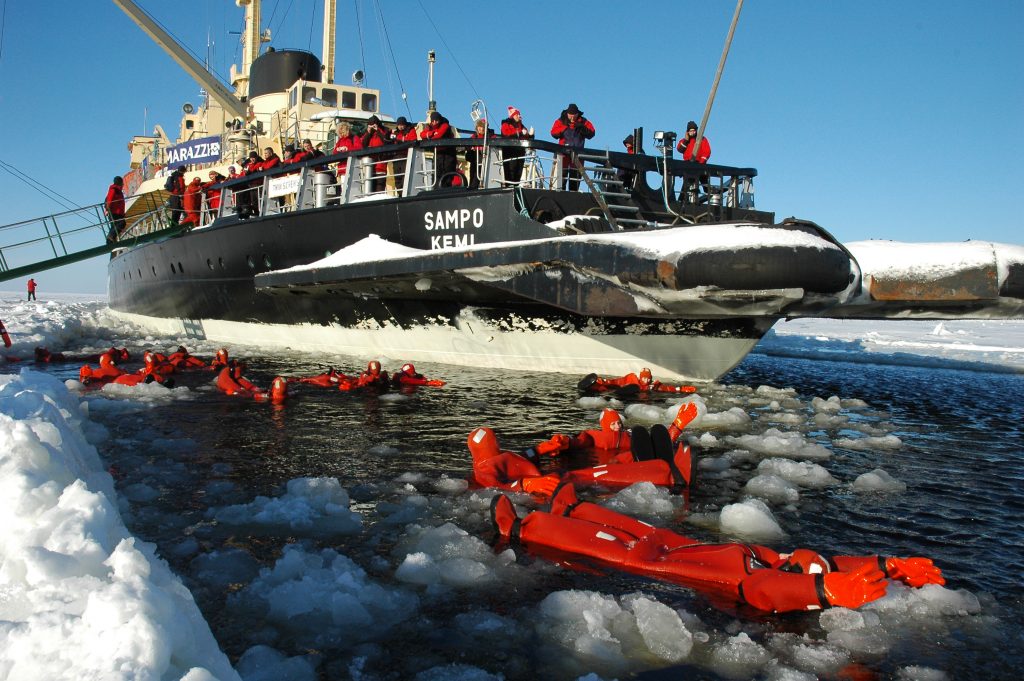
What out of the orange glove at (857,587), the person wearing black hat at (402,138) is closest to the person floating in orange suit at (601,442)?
the orange glove at (857,587)

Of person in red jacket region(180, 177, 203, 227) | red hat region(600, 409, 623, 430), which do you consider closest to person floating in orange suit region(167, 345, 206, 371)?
person in red jacket region(180, 177, 203, 227)

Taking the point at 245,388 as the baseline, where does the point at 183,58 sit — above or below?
above

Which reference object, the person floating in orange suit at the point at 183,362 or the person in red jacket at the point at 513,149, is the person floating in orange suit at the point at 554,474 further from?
the person floating in orange suit at the point at 183,362

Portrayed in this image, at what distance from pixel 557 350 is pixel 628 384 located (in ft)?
3.84

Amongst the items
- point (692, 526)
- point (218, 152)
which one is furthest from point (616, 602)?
point (218, 152)

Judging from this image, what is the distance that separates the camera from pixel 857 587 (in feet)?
9.86

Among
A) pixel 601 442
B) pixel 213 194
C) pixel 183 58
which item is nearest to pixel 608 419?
pixel 601 442

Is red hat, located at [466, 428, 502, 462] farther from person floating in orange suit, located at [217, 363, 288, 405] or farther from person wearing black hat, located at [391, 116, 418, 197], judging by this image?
person wearing black hat, located at [391, 116, 418, 197]

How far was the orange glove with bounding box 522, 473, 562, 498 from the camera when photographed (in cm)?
476

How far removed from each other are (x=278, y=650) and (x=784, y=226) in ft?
17.6

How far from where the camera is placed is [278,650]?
2.72 m

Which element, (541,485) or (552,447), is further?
(552,447)

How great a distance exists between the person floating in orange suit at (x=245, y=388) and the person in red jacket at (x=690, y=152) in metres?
5.70

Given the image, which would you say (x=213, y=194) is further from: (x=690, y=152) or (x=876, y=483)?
(x=876, y=483)
